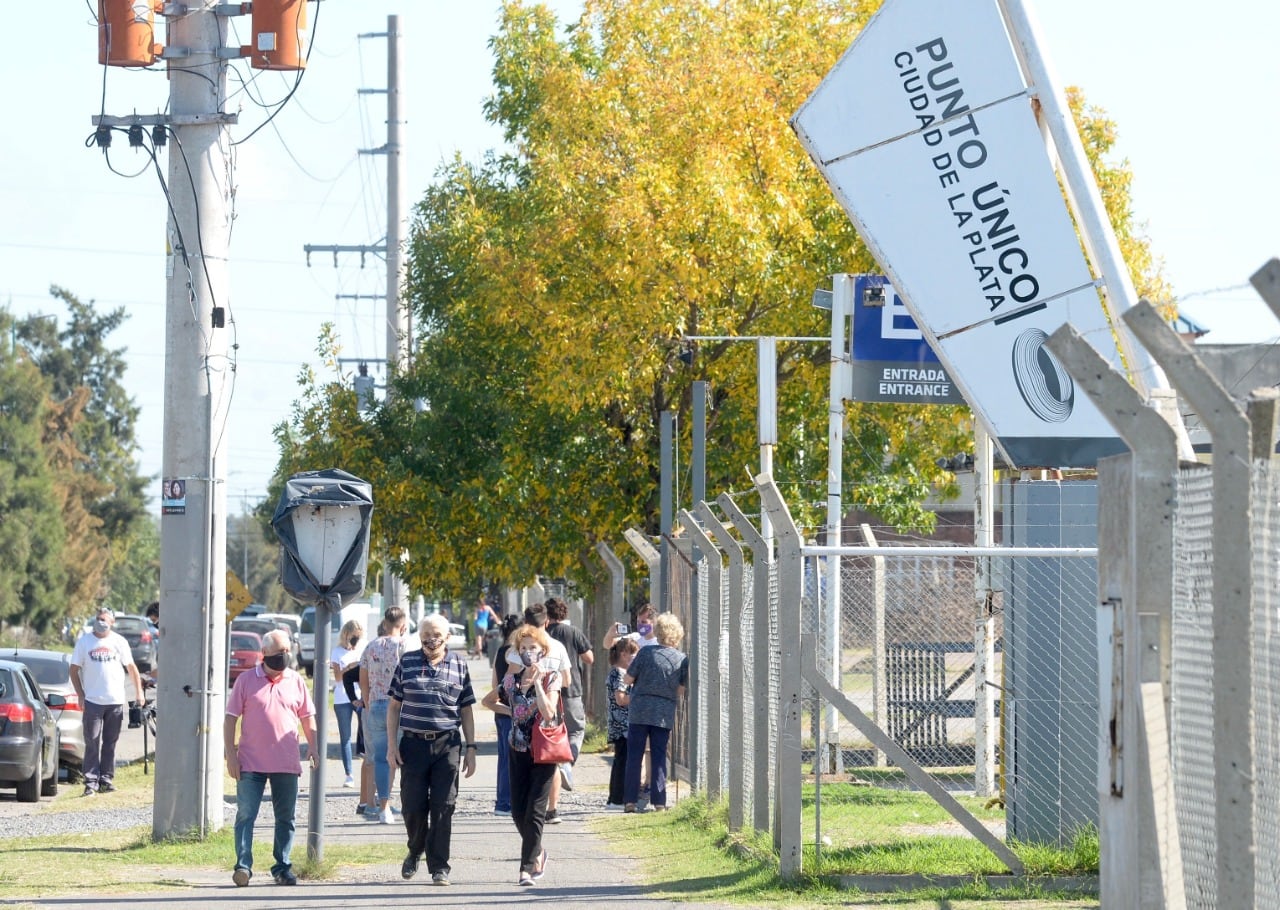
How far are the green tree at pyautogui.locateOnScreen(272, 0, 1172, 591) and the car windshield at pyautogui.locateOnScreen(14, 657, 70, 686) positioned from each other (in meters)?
5.46

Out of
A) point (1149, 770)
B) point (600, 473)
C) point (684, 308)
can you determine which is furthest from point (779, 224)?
point (1149, 770)

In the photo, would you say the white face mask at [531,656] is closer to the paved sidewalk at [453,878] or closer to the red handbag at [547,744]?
Answer: the red handbag at [547,744]

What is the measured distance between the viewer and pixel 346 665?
1758 centimetres

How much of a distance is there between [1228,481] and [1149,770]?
0.96m

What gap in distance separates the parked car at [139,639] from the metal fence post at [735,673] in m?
20.6

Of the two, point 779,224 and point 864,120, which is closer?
point 864,120

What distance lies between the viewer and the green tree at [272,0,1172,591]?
21531mm

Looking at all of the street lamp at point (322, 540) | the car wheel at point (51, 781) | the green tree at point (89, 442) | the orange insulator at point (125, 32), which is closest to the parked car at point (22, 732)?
the car wheel at point (51, 781)

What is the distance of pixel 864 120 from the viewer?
10.4 metres

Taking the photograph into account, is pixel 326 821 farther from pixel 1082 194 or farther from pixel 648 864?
pixel 1082 194

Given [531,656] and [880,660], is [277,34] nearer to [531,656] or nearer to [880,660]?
[531,656]

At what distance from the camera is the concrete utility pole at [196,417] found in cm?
1386

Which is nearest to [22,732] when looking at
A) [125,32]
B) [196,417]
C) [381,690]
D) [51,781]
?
[51,781]

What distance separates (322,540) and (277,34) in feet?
13.3
